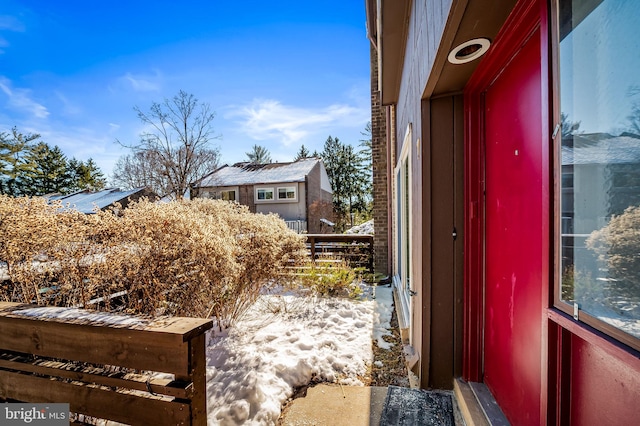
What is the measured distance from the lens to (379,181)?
21.5ft

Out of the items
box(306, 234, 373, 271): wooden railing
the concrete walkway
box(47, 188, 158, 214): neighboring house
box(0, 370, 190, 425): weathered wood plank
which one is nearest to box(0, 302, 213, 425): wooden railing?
box(0, 370, 190, 425): weathered wood plank

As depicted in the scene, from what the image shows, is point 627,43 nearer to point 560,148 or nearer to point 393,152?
point 560,148

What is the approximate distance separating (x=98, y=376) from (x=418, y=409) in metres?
1.93

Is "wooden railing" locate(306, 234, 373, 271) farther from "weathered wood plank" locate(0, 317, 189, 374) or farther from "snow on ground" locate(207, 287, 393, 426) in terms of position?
"weathered wood plank" locate(0, 317, 189, 374)

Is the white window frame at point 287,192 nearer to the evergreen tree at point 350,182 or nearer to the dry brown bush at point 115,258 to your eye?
the evergreen tree at point 350,182

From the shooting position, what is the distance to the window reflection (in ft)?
2.09

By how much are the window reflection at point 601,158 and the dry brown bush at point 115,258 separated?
2550 mm

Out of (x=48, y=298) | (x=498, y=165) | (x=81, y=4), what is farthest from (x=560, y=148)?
(x=81, y=4)

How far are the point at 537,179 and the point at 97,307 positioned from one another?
3034mm

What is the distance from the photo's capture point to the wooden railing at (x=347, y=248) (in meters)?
6.52

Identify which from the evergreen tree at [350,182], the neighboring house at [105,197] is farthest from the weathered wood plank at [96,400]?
the evergreen tree at [350,182]

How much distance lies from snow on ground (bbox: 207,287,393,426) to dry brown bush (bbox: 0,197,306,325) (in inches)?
23.8

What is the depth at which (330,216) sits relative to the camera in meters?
21.8

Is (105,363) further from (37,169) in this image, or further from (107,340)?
(37,169)
